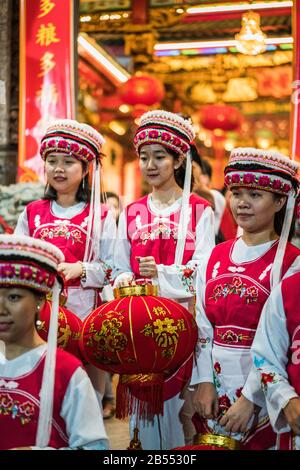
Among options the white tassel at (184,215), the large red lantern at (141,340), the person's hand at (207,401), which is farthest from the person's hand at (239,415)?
the white tassel at (184,215)

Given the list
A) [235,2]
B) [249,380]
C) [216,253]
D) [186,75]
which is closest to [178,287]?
[216,253]

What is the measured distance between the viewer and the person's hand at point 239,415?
2713 millimetres

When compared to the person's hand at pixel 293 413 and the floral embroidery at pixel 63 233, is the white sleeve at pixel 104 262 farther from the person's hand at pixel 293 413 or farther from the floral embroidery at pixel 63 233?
the person's hand at pixel 293 413

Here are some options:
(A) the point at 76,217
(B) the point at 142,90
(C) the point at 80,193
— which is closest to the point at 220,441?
(A) the point at 76,217

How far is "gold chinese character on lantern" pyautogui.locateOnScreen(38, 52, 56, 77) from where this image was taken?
6.29 m

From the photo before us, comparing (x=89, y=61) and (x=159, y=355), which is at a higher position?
(x=89, y=61)

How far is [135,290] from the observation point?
10.0ft

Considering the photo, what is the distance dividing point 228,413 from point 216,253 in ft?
2.30

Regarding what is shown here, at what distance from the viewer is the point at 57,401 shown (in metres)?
2.31

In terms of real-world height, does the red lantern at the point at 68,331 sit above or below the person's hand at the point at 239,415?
above

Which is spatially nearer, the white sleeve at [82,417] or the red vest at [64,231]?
the white sleeve at [82,417]

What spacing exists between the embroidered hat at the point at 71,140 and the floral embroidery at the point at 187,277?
0.81 meters

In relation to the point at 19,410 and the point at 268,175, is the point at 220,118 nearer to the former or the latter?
the point at 268,175

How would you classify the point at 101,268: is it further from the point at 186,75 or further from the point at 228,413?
the point at 186,75
